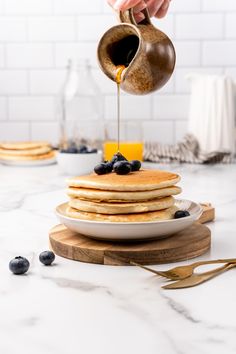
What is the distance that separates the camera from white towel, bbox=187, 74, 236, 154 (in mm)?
2709

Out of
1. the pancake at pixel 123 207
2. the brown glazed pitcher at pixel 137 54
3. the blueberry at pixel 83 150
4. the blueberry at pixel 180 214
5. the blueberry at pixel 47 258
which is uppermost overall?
the brown glazed pitcher at pixel 137 54

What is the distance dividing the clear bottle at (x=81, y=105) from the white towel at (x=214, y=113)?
0.43 meters

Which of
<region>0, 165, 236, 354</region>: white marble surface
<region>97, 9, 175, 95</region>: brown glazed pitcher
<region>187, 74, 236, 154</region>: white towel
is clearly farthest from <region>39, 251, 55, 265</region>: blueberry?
<region>187, 74, 236, 154</region>: white towel

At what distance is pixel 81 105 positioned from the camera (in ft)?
9.38

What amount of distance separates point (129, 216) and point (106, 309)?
0.29 metres

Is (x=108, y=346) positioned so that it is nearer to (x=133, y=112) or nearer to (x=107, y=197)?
(x=107, y=197)

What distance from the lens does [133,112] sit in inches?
120

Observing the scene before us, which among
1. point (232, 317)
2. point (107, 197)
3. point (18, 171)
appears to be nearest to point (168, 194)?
point (107, 197)

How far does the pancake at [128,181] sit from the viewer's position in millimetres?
1205

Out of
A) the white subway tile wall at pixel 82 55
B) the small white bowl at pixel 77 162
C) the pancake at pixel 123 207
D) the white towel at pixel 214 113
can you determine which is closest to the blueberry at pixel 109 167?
the pancake at pixel 123 207

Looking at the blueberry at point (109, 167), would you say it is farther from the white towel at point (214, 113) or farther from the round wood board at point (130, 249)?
the white towel at point (214, 113)

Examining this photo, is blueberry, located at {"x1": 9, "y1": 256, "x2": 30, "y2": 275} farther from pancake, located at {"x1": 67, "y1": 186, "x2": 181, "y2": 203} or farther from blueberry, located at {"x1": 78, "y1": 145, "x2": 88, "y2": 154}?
blueberry, located at {"x1": 78, "y1": 145, "x2": 88, "y2": 154}

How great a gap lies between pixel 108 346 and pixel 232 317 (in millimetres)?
202

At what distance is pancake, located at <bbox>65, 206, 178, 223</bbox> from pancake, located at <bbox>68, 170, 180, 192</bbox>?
49 mm
